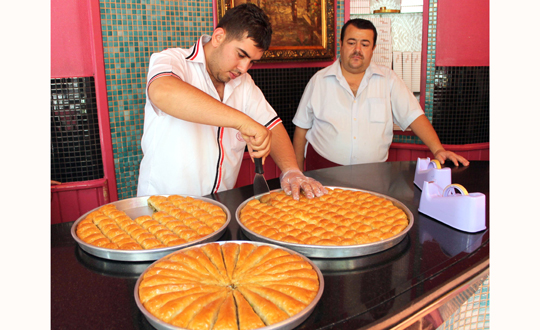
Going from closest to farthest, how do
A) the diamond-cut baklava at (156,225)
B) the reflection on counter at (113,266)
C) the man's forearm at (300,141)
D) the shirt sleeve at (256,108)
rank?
the reflection on counter at (113,266) < the diamond-cut baklava at (156,225) < the shirt sleeve at (256,108) < the man's forearm at (300,141)

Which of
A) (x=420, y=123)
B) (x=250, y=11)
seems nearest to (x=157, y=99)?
(x=250, y=11)

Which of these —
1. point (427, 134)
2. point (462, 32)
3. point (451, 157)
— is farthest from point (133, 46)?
point (462, 32)

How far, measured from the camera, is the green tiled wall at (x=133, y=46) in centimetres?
323

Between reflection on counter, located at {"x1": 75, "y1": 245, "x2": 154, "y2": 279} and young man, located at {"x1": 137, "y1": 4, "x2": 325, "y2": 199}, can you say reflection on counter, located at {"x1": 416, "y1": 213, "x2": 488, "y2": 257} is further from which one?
reflection on counter, located at {"x1": 75, "y1": 245, "x2": 154, "y2": 279}

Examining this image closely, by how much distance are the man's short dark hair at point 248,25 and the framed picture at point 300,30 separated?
1.89 metres

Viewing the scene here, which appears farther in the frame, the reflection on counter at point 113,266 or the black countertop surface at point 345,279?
the reflection on counter at point 113,266

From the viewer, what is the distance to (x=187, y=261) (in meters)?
1.17

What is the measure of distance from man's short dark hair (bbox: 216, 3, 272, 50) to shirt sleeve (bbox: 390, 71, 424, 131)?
5.78ft

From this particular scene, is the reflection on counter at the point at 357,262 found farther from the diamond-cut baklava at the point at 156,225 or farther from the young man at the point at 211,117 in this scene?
the young man at the point at 211,117

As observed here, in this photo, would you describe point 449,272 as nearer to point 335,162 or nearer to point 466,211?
point 466,211

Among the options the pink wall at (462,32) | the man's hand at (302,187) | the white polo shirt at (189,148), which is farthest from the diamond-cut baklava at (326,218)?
the pink wall at (462,32)

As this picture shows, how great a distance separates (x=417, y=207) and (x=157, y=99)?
128cm

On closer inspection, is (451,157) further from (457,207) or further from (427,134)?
(457,207)

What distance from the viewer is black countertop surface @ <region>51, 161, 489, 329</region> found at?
0.99 metres
